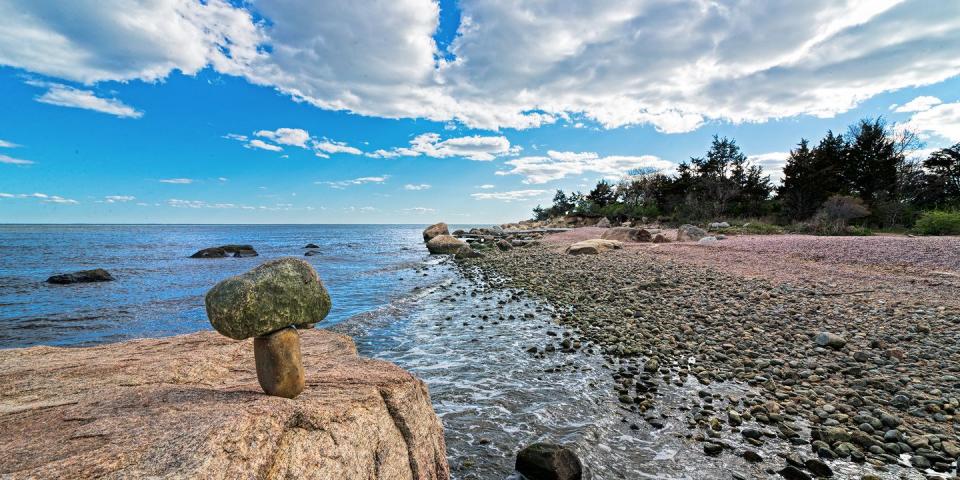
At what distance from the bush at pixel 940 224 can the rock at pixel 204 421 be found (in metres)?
35.8

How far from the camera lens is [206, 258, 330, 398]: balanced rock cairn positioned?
11.0 ft

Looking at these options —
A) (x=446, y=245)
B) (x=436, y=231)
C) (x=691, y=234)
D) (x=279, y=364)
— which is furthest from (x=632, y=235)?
(x=279, y=364)

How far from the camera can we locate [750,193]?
1956 inches

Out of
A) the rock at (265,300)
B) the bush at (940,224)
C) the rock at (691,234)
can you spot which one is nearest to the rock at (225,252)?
the rock at (691,234)

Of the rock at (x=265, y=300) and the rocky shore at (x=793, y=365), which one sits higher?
the rock at (x=265, y=300)

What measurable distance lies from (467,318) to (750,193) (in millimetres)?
50405

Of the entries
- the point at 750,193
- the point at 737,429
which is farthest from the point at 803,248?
the point at 750,193

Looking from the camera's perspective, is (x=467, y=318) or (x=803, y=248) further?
(x=803, y=248)

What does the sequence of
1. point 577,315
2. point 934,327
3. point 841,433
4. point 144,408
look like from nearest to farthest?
point 144,408 < point 841,433 < point 934,327 < point 577,315

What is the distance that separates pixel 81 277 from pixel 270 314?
2715cm

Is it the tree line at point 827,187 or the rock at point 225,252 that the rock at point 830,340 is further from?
the rock at point 225,252

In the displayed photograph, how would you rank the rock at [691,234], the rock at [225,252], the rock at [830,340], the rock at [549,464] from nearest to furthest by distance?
the rock at [549,464]
the rock at [830,340]
the rock at [691,234]
the rock at [225,252]

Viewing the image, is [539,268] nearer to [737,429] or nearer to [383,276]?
[383,276]

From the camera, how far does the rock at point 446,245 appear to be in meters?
39.3
